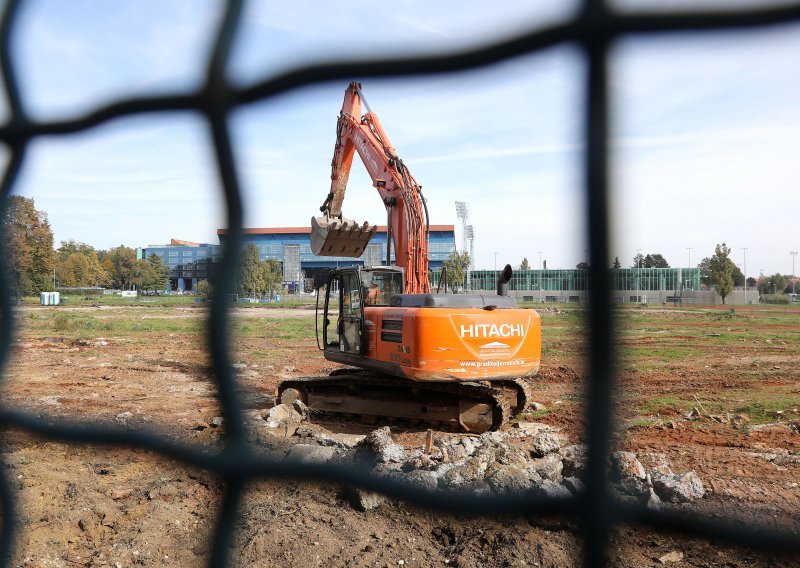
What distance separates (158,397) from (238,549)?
8536mm

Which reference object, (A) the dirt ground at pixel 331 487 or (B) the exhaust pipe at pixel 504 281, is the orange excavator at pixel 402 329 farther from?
(A) the dirt ground at pixel 331 487

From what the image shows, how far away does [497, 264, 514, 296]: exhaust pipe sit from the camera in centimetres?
778

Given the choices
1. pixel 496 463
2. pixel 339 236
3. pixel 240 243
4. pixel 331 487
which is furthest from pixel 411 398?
pixel 240 243

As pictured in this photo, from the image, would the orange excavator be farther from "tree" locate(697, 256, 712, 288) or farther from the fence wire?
the fence wire

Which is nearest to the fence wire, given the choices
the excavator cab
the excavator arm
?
the excavator cab

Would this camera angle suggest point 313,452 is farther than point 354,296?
No

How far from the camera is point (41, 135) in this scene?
186 cm

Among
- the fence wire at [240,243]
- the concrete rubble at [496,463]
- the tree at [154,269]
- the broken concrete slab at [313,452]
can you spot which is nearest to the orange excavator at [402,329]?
the concrete rubble at [496,463]

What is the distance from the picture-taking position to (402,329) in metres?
7.89

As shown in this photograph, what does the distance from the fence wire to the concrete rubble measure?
239cm

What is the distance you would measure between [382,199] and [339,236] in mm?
814

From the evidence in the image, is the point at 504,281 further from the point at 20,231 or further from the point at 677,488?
the point at 20,231

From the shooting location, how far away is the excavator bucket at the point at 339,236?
9.97 metres

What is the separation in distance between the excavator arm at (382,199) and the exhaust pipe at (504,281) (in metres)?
1.42
